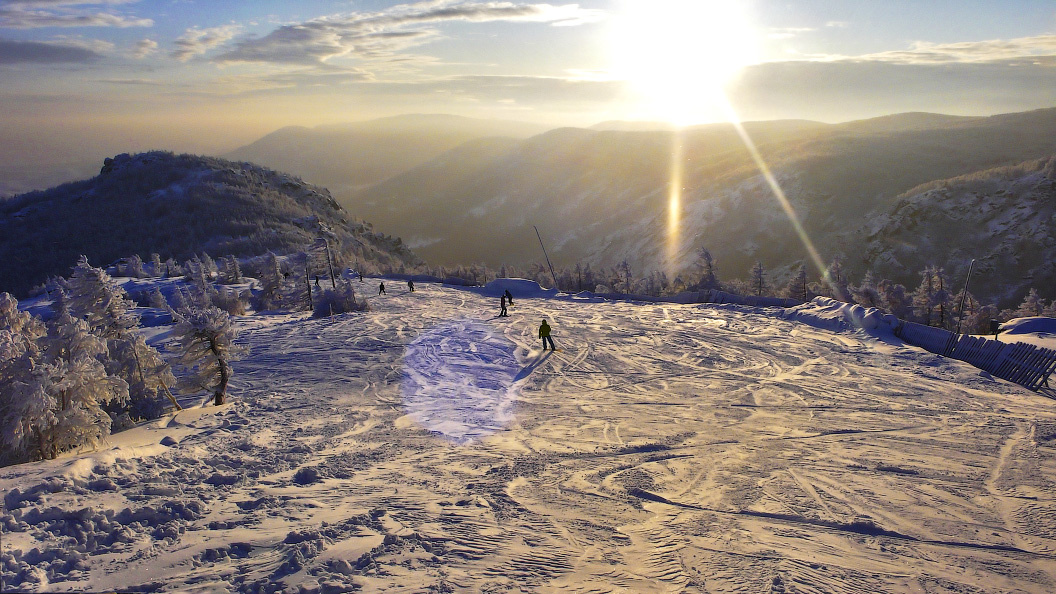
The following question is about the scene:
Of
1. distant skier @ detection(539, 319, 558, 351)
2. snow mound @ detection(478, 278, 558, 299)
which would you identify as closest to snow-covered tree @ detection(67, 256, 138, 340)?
distant skier @ detection(539, 319, 558, 351)

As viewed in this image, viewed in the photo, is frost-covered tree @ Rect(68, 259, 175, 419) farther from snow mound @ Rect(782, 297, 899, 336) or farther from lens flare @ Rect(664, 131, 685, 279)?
lens flare @ Rect(664, 131, 685, 279)

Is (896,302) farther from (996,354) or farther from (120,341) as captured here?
(120,341)

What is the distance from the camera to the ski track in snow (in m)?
6.54

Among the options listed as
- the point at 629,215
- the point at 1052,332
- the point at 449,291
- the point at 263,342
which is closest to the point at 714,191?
the point at 629,215

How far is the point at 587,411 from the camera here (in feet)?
46.7

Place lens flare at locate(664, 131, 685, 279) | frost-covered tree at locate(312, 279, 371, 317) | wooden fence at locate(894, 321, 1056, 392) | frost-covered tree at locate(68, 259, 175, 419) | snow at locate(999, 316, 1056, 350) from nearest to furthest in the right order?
1. frost-covered tree at locate(68, 259, 175, 419)
2. wooden fence at locate(894, 321, 1056, 392)
3. snow at locate(999, 316, 1056, 350)
4. frost-covered tree at locate(312, 279, 371, 317)
5. lens flare at locate(664, 131, 685, 279)

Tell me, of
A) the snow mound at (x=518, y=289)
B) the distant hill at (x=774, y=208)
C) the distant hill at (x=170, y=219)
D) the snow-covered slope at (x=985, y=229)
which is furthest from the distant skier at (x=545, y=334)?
the distant hill at (x=774, y=208)

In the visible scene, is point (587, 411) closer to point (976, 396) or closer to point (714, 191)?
point (976, 396)

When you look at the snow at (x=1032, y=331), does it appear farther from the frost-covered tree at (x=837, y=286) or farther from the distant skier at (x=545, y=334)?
the frost-covered tree at (x=837, y=286)

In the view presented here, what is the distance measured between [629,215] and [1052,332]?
484ft

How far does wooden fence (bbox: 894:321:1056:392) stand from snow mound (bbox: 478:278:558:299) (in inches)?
974

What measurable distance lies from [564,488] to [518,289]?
33.5 meters

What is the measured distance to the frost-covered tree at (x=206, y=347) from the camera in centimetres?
1404

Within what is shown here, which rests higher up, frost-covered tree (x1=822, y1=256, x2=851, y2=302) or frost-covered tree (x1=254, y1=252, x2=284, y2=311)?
frost-covered tree (x1=254, y1=252, x2=284, y2=311)
